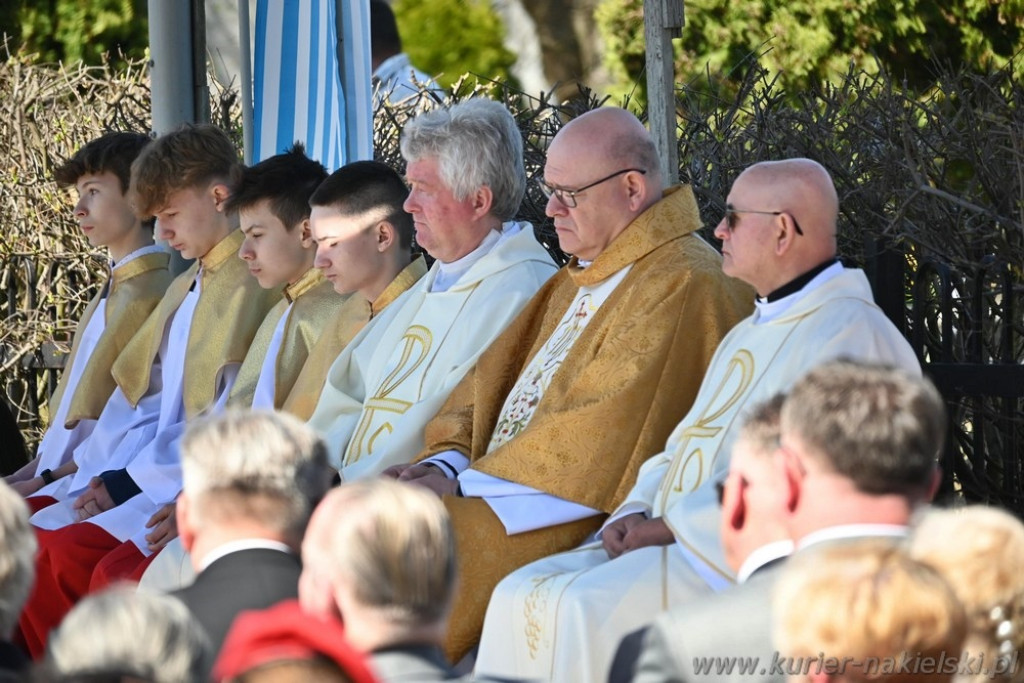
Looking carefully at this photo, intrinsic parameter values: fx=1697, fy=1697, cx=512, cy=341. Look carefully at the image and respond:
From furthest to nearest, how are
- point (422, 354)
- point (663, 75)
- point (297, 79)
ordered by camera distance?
point (297, 79)
point (663, 75)
point (422, 354)

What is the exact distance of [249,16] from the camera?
7.83 metres

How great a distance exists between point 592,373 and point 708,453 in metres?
0.55

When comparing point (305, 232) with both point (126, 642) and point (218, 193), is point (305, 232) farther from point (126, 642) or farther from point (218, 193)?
point (126, 642)

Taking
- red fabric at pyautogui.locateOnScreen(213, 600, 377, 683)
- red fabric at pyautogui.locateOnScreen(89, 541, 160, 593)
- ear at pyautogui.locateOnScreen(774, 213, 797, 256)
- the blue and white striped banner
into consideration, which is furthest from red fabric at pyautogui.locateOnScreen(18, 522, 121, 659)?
red fabric at pyautogui.locateOnScreen(213, 600, 377, 683)

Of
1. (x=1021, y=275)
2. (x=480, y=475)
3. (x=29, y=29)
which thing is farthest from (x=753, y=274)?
(x=29, y=29)

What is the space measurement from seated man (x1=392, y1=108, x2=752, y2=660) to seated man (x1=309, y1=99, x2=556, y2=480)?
32cm

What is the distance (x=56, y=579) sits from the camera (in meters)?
5.71

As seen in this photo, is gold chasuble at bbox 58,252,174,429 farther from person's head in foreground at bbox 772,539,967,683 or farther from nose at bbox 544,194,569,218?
person's head in foreground at bbox 772,539,967,683

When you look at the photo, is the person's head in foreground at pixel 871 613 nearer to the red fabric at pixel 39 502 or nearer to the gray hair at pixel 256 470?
the gray hair at pixel 256 470

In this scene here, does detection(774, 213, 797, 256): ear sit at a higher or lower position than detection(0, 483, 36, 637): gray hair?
higher

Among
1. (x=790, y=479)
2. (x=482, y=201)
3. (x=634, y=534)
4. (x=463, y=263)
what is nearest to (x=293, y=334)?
(x=463, y=263)

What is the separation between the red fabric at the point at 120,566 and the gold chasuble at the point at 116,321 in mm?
1137

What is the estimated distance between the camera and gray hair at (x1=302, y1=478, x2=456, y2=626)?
103 inches

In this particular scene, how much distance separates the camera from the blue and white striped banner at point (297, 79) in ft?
23.6
